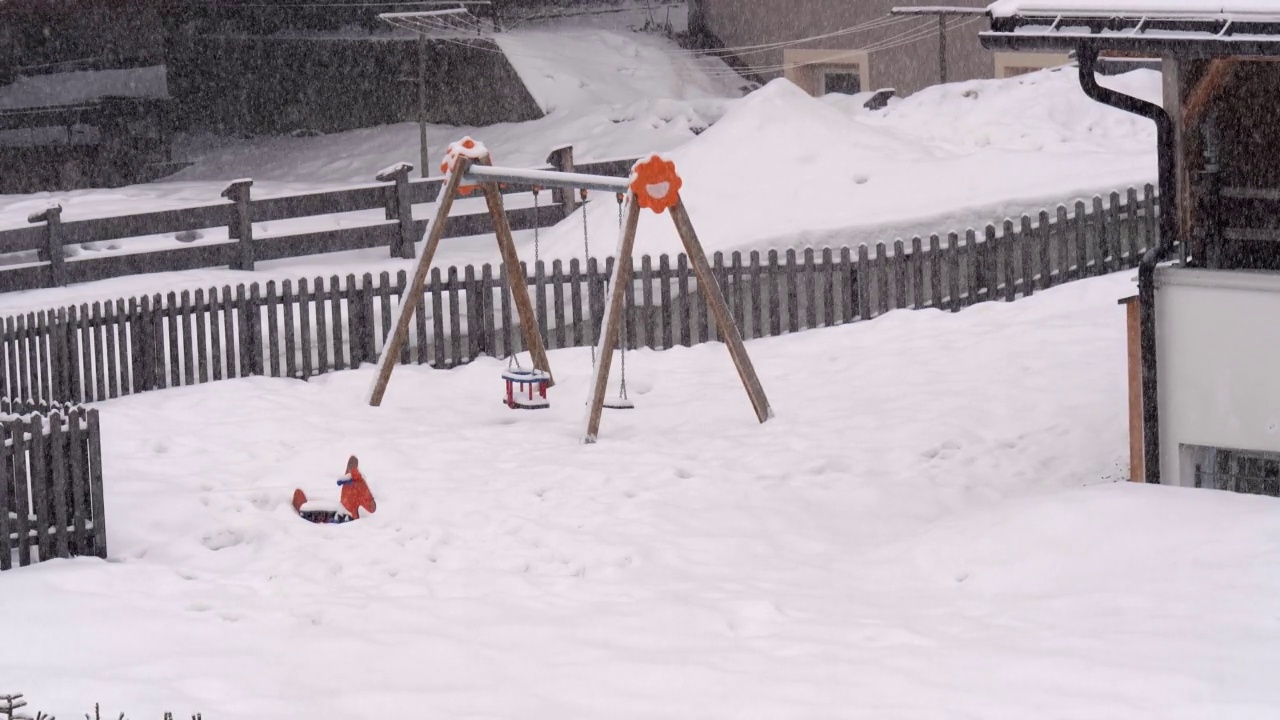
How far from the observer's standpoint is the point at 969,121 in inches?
741

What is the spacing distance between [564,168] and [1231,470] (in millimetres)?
10832

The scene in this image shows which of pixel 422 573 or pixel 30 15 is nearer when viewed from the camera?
pixel 422 573

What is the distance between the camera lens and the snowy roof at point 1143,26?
644 centimetres

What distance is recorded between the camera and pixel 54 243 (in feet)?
49.5

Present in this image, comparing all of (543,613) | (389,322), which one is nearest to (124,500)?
(543,613)

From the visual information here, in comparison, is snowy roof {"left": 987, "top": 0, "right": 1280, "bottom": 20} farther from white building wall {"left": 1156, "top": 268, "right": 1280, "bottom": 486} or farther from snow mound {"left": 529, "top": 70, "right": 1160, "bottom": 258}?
snow mound {"left": 529, "top": 70, "right": 1160, "bottom": 258}

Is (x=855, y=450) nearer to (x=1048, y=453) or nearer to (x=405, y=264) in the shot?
(x=1048, y=453)

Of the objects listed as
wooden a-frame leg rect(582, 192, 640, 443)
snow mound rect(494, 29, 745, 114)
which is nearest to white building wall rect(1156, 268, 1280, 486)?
wooden a-frame leg rect(582, 192, 640, 443)

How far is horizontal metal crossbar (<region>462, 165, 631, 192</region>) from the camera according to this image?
10.2 meters

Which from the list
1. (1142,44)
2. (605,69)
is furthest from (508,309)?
(605,69)

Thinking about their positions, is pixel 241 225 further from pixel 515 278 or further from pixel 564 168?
pixel 515 278

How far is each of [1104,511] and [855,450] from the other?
2406 millimetres

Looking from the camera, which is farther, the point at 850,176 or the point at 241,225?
the point at 241,225

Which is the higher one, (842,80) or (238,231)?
(842,80)
